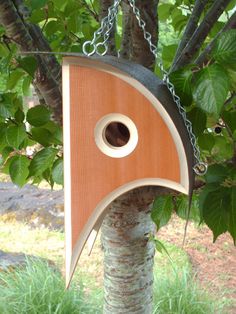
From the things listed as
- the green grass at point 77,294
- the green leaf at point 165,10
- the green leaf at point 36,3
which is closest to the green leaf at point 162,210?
the green leaf at point 36,3

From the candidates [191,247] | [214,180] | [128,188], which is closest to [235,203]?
[214,180]

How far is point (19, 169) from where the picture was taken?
0.81 m

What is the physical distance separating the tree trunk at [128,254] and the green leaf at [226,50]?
0.43m

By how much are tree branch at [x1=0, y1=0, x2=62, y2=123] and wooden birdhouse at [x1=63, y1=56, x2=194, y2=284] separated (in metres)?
0.29

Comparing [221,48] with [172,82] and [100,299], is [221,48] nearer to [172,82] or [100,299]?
[172,82]

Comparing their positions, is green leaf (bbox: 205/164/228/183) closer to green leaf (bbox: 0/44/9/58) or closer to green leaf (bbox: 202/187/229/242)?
green leaf (bbox: 202/187/229/242)

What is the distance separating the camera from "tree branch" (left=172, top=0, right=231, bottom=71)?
87 centimetres

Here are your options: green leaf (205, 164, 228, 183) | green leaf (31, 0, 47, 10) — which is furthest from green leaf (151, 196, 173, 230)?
green leaf (31, 0, 47, 10)

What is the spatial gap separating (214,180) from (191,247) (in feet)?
8.81

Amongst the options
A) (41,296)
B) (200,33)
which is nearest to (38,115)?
(200,33)

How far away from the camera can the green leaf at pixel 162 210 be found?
0.81 metres

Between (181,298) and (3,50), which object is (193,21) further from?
(181,298)

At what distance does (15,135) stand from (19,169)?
8 centimetres

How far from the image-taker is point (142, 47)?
897 mm
